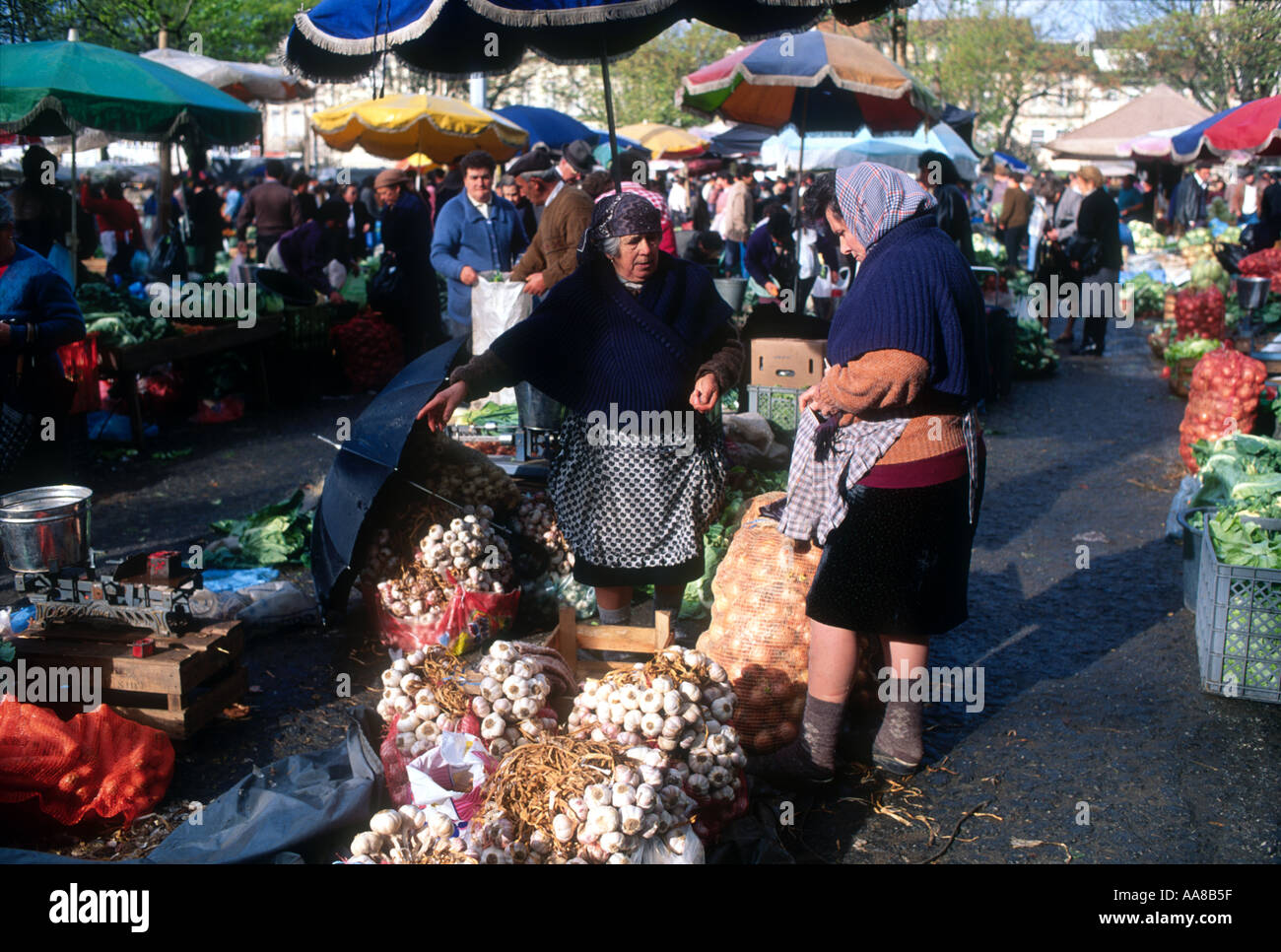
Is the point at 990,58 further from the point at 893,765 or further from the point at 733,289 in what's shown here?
the point at 893,765

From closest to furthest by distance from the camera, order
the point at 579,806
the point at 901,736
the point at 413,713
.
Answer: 1. the point at 579,806
2. the point at 413,713
3. the point at 901,736

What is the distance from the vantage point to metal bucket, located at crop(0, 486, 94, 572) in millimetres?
4203

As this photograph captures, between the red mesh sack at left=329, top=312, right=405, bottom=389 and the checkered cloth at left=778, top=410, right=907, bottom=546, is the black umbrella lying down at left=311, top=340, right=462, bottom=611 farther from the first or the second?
the red mesh sack at left=329, top=312, right=405, bottom=389

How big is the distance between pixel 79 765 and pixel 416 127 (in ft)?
38.8

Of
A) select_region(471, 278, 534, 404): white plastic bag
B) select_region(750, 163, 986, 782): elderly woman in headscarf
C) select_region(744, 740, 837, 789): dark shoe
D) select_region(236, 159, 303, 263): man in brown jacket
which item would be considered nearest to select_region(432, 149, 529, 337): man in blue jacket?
select_region(471, 278, 534, 404): white plastic bag

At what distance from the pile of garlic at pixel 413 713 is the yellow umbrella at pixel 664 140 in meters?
23.5

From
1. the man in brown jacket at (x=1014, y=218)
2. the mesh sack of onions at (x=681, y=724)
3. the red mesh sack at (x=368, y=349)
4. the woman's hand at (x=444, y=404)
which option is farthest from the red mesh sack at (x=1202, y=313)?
the mesh sack of onions at (x=681, y=724)

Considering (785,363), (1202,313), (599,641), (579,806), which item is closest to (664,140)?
(1202,313)

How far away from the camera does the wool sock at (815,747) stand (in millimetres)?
3584

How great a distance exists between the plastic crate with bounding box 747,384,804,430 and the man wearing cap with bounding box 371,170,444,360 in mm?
4127

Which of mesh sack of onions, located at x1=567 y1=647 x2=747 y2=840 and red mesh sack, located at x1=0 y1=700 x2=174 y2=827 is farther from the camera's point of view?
red mesh sack, located at x1=0 y1=700 x2=174 y2=827

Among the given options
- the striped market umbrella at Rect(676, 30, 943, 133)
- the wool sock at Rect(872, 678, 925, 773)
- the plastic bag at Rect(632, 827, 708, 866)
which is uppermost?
the striped market umbrella at Rect(676, 30, 943, 133)

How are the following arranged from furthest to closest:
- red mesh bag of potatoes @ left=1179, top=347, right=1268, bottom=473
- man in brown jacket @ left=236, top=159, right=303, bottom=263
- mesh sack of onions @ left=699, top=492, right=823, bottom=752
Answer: man in brown jacket @ left=236, top=159, right=303, bottom=263, red mesh bag of potatoes @ left=1179, top=347, right=1268, bottom=473, mesh sack of onions @ left=699, top=492, right=823, bottom=752

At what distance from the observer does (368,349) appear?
35.3ft
